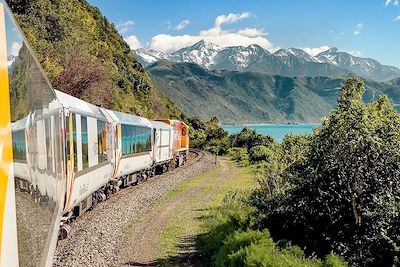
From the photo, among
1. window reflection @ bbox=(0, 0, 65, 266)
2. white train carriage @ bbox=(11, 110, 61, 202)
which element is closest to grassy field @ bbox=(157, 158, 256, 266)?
white train carriage @ bbox=(11, 110, 61, 202)

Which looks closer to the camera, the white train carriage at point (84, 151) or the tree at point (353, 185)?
the tree at point (353, 185)

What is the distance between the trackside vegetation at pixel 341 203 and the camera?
1128 cm

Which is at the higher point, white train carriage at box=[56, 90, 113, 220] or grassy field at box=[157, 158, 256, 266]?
white train carriage at box=[56, 90, 113, 220]

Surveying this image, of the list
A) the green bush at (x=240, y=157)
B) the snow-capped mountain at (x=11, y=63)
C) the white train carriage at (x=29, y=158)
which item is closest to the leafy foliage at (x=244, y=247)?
the white train carriage at (x=29, y=158)

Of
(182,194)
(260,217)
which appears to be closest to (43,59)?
(182,194)

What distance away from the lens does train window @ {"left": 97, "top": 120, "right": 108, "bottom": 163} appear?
1631cm

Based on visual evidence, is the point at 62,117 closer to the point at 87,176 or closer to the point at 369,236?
the point at 87,176

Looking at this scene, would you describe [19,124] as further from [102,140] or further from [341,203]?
[102,140]

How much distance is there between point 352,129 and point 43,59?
91.3ft

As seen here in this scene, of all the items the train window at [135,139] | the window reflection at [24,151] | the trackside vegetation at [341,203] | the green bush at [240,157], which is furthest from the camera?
the green bush at [240,157]

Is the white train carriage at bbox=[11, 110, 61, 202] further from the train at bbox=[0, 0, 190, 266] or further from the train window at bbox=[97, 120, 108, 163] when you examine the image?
the train window at bbox=[97, 120, 108, 163]

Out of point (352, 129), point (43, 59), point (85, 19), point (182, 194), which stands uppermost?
point (85, 19)

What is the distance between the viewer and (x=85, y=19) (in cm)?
6456

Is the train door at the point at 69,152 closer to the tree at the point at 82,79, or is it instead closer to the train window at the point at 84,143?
the train window at the point at 84,143
